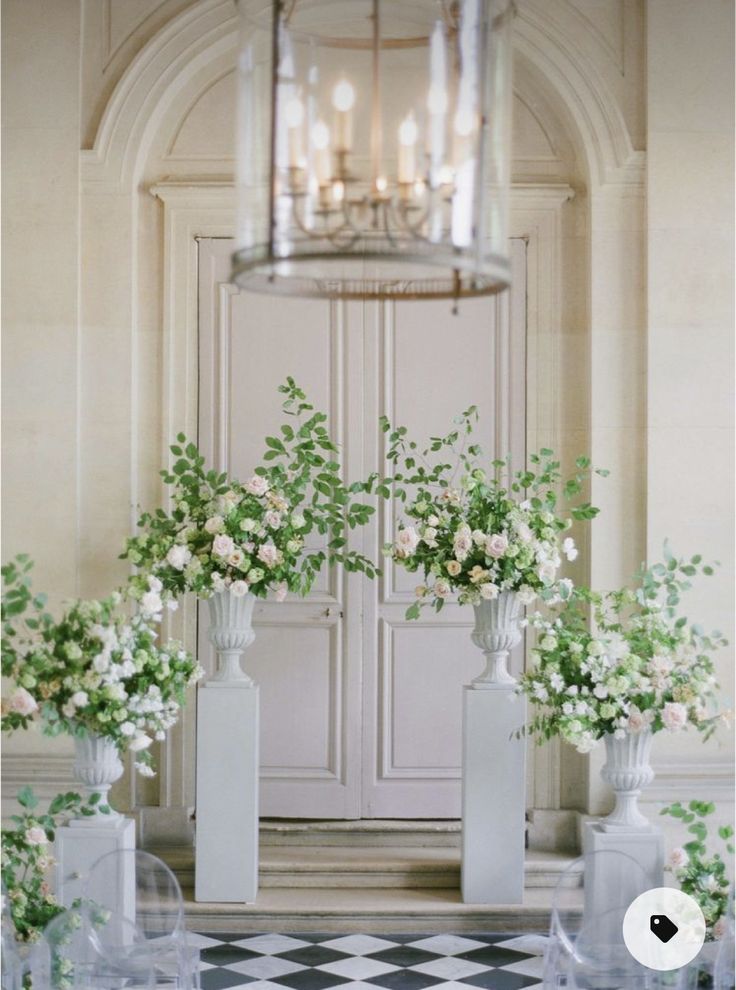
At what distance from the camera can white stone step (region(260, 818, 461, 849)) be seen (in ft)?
19.7

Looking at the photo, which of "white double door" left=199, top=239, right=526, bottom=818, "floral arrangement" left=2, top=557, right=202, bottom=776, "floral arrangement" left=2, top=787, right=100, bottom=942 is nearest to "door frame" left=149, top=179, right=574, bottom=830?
"white double door" left=199, top=239, right=526, bottom=818

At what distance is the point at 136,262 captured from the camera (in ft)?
19.7

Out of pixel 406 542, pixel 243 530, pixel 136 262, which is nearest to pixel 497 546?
pixel 406 542

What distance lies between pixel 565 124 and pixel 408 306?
1.15 m

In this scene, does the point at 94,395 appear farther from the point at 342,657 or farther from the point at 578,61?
the point at 578,61

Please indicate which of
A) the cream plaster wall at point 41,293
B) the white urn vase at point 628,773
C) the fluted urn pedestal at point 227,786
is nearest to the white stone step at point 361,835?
the fluted urn pedestal at point 227,786

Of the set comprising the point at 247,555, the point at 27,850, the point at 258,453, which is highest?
the point at 258,453

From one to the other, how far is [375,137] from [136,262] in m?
3.78

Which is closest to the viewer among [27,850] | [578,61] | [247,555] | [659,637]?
[27,850]

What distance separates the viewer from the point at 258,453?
241 inches

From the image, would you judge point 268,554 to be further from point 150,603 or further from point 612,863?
point 612,863

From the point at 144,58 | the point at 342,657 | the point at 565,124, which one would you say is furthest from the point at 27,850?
the point at 565,124

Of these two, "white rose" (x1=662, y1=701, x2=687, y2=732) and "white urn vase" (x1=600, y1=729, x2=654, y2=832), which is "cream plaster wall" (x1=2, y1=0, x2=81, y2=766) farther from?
"white rose" (x1=662, y1=701, x2=687, y2=732)

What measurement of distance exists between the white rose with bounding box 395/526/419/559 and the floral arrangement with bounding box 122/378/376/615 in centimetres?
40
